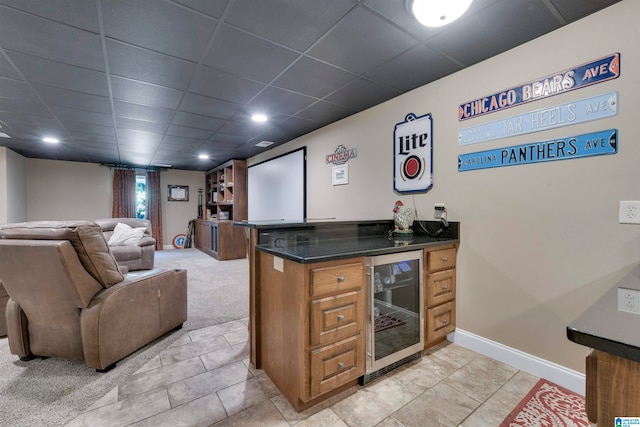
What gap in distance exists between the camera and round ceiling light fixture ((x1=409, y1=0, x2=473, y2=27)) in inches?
60.7

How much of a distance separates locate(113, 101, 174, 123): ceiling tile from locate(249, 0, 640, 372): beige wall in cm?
288

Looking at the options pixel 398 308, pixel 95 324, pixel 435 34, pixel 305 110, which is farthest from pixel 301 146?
pixel 95 324

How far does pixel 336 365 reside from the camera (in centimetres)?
161

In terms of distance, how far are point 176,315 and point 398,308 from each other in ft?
6.60

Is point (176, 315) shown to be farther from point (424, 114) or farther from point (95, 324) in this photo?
point (424, 114)

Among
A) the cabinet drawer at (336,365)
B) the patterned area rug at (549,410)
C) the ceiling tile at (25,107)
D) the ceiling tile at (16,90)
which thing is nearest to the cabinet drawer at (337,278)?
the cabinet drawer at (336,365)

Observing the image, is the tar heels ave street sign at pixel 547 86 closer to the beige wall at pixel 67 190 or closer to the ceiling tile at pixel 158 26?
the ceiling tile at pixel 158 26

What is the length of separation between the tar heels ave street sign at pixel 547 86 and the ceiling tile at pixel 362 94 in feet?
2.57

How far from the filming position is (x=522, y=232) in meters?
2.00

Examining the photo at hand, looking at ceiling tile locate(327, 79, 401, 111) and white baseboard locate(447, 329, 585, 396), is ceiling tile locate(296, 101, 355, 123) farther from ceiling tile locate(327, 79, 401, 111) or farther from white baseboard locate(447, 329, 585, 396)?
white baseboard locate(447, 329, 585, 396)

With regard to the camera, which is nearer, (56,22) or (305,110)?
(56,22)

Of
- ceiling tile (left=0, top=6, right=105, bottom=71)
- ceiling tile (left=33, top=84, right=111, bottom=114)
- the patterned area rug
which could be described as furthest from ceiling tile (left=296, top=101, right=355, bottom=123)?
the patterned area rug

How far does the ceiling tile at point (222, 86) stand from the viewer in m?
2.44

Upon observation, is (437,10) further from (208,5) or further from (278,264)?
(278,264)
